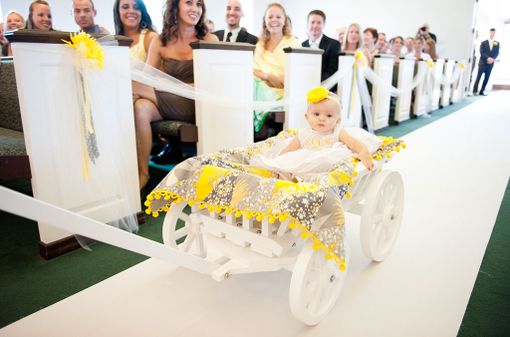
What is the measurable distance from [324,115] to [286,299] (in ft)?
2.63

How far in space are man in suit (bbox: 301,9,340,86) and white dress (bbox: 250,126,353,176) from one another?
2359mm

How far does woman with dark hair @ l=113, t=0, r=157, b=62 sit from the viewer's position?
3.06 metres

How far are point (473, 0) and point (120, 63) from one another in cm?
1040

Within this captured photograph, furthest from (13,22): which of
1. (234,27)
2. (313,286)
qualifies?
(313,286)

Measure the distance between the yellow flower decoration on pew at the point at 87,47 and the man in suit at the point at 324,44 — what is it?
2670 mm

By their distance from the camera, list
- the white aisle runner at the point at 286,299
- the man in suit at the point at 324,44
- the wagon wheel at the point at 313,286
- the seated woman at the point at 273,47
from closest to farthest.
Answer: the wagon wheel at the point at 313,286, the white aisle runner at the point at 286,299, the seated woman at the point at 273,47, the man in suit at the point at 324,44

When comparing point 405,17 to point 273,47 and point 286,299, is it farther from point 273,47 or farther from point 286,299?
point 286,299

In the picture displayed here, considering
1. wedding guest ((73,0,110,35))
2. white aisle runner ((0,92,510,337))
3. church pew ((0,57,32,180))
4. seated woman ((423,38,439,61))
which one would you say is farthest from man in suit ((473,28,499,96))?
church pew ((0,57,32,180))

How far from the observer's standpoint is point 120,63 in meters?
2.00

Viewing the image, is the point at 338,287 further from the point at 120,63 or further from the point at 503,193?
the point at 503,193

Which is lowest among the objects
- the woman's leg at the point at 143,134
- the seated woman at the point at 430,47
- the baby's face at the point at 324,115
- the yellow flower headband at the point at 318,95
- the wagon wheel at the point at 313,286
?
the wagon wheel at the point at 313,286

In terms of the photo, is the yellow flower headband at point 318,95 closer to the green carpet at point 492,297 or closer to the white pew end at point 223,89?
the white pew end at point 223,89

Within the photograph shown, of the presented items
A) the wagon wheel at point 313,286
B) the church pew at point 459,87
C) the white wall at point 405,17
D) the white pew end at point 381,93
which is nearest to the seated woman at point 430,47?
the church pew at point 459,87

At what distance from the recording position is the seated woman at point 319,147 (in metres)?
1.67
